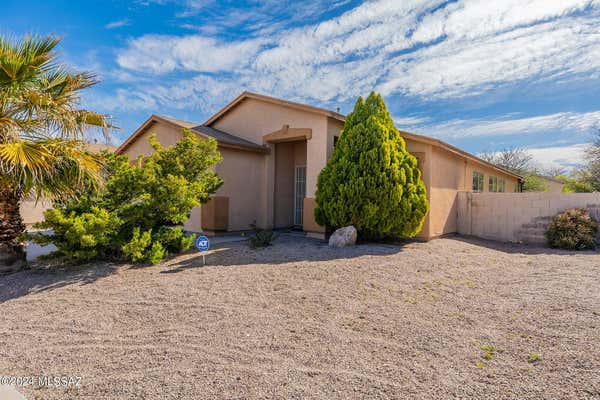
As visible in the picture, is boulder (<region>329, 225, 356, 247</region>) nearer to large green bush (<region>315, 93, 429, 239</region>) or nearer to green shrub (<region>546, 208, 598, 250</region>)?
large green bush (<region>315, 93, 429, 239</region>)

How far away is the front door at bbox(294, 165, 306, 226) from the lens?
1288 centimetres

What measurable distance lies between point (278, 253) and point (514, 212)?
9260mm

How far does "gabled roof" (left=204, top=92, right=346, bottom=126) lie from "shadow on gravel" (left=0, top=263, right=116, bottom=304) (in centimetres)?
723

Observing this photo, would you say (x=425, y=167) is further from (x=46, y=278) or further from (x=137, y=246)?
(x=46, y=278)

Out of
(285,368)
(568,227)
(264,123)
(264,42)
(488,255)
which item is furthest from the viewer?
(264,123)

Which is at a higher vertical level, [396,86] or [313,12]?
[313,12]

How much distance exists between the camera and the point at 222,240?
991 cm

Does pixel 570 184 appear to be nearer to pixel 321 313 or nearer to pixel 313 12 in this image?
pixel 313 12

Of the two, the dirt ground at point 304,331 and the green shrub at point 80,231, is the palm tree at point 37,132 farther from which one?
the dirt ground at point 304,331

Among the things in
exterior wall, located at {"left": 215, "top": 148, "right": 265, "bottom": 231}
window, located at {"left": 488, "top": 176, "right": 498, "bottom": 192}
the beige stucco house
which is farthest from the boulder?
window, located at {"left": 488, "top": 176, "right": 498, "bottom": 192}

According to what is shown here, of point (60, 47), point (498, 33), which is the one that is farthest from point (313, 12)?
point (60, 47)

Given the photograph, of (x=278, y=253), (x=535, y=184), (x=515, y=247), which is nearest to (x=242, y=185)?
(x=278, y=253)

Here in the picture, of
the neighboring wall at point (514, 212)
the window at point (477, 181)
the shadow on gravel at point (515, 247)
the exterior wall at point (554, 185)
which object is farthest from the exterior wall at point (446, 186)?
the exterior wall at point (554, 185)

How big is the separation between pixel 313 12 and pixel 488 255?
364 inches
